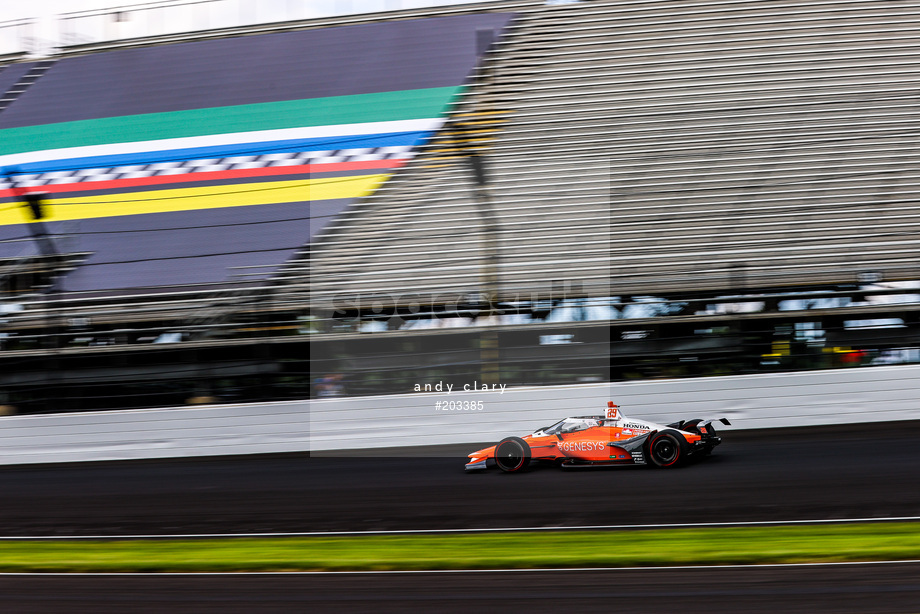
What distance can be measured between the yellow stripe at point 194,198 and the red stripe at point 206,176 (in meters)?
0.19

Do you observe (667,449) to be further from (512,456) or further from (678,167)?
(678,167)

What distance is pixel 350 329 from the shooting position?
862 centimetres

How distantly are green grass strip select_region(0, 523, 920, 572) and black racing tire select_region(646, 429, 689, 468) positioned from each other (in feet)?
5.46

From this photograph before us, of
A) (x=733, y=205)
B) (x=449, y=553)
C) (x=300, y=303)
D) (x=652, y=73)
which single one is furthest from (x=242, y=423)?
(x=652, y=73)

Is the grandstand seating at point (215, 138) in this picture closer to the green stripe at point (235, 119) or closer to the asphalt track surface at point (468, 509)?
the green stripe at point (235, 119)

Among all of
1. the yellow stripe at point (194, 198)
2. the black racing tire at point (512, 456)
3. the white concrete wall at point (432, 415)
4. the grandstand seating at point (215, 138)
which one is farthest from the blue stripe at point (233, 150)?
the black racing tire at point (512, 456)

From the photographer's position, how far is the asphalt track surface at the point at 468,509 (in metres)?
3.91

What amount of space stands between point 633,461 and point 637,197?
12.1 feet

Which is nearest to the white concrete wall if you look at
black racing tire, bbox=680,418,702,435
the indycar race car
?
the indycar race car

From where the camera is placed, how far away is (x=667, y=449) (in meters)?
6.50

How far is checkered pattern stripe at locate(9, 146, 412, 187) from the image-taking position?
10.4 meters

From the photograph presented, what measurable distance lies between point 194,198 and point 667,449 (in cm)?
750

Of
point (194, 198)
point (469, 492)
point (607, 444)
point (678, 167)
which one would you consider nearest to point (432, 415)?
point (469, 492)

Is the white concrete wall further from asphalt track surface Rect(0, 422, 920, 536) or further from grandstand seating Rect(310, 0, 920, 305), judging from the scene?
grandstand seating Rect(310, 0, 920, 305)
